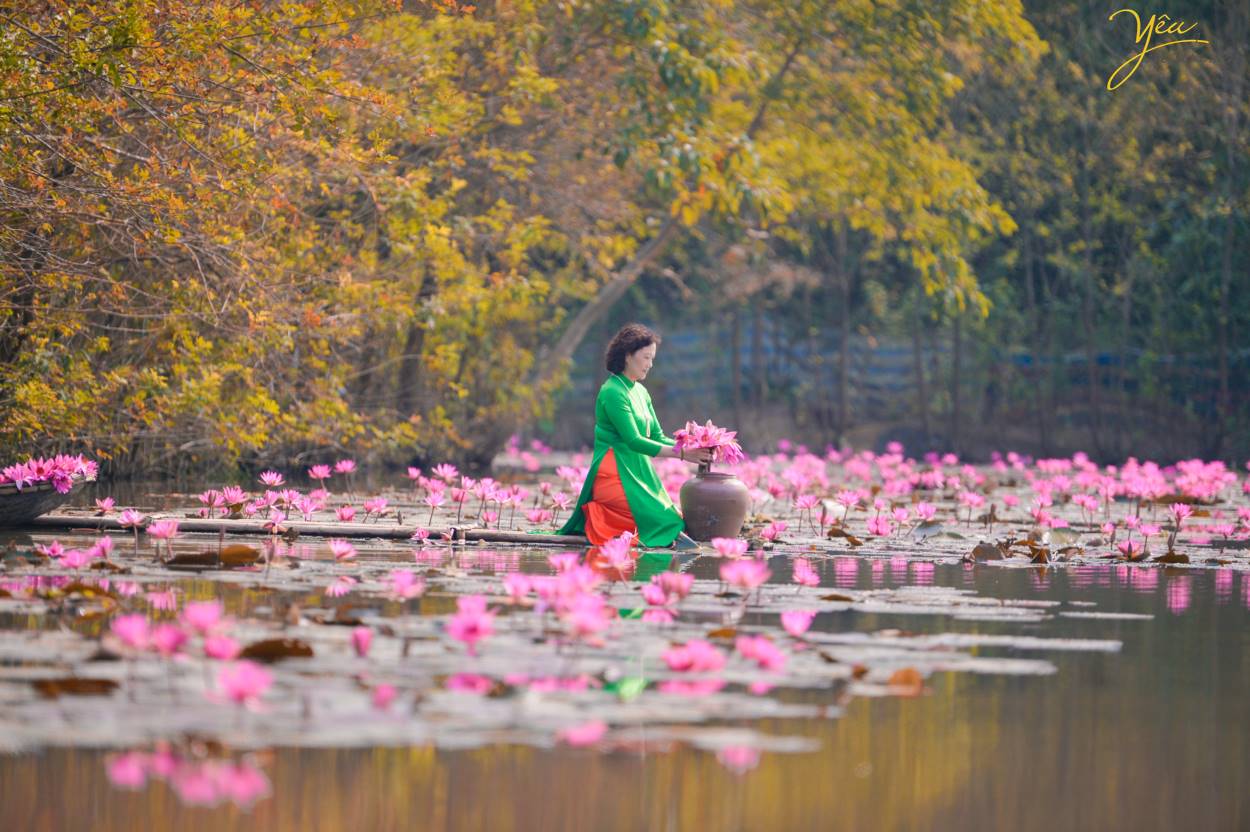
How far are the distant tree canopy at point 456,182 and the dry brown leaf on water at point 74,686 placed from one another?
5428 mm

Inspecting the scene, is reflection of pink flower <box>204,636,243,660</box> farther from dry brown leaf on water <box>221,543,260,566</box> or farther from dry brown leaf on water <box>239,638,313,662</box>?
dry brown leaf on water <box>221,543,260,566</box>

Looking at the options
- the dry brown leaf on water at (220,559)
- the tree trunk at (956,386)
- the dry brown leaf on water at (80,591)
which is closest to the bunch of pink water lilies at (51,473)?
the dry brown leaf on water at (220,559)

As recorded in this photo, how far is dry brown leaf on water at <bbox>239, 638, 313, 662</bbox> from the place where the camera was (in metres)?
5.55

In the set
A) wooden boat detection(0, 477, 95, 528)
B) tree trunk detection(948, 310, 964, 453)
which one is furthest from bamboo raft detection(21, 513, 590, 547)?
tree trunk detection(948, 310, 964, 453)

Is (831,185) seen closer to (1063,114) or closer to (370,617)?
(1063,114)

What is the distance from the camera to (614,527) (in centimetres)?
1126

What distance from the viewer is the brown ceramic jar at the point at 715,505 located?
11.3 m

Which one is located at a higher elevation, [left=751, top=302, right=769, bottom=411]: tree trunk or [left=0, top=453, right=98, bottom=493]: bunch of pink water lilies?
[left=751, top=302, right=769, bottom=411]: tree trunk

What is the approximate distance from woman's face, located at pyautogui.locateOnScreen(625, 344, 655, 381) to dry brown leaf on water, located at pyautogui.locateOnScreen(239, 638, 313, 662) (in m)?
5.97

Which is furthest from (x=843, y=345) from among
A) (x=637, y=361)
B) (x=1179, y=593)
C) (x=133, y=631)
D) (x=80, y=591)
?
(x=133, y=631)

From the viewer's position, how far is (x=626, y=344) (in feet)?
37.5

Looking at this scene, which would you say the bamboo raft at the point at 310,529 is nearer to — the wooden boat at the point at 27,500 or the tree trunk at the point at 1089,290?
the wooden boat at the point at 27,500

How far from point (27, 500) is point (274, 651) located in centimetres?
528

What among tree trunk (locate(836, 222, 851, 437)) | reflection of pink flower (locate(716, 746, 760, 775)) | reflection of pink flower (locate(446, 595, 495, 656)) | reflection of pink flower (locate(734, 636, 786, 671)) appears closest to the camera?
reflection of pink flower (locate(716, 746, 760, 775))
